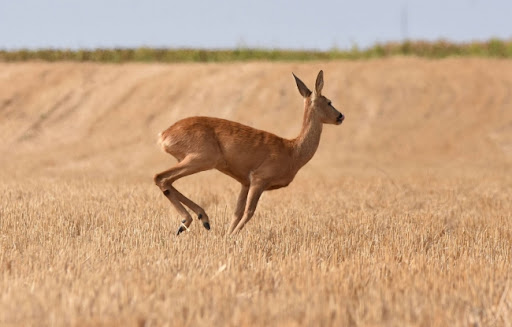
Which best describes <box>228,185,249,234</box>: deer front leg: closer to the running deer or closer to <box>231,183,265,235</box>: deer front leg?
the running deer

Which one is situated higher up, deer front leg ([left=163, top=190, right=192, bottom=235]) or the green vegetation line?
the green vegetation line

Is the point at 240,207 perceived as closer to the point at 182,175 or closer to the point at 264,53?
the point at 182,175

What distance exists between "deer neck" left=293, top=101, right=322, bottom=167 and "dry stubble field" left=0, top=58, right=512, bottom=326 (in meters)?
0.86

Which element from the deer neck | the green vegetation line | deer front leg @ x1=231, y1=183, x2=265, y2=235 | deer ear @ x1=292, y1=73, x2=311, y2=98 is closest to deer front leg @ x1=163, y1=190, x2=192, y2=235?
deer front leg @ x1=231, y1=183, x2=265, y2=235

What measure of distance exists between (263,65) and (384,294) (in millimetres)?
25308


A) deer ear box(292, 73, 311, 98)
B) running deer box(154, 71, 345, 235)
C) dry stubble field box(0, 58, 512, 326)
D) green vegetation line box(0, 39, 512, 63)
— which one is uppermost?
green vegetation line box(0, 39, 512, 63)

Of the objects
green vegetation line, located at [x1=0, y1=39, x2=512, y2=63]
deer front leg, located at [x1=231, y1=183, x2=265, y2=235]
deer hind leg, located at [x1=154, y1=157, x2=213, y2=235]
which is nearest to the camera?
deer hind leg, located at [x1=154, y1=157, x2=213, y2=235]

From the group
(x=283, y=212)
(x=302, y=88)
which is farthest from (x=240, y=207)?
(x=283, y=212)

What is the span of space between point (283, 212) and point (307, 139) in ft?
6.30

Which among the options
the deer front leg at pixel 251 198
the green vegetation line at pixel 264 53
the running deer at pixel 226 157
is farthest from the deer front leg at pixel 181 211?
the green vegetation line at pixel 264 53

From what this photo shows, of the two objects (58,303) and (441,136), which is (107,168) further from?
(58,303)

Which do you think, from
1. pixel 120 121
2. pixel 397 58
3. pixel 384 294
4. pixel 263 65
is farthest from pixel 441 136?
pixel 384 294

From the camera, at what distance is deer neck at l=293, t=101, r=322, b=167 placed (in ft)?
27.8

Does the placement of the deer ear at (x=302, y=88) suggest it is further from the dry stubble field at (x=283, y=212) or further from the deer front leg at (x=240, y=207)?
the dry stubble field at (x=283, y=212)
